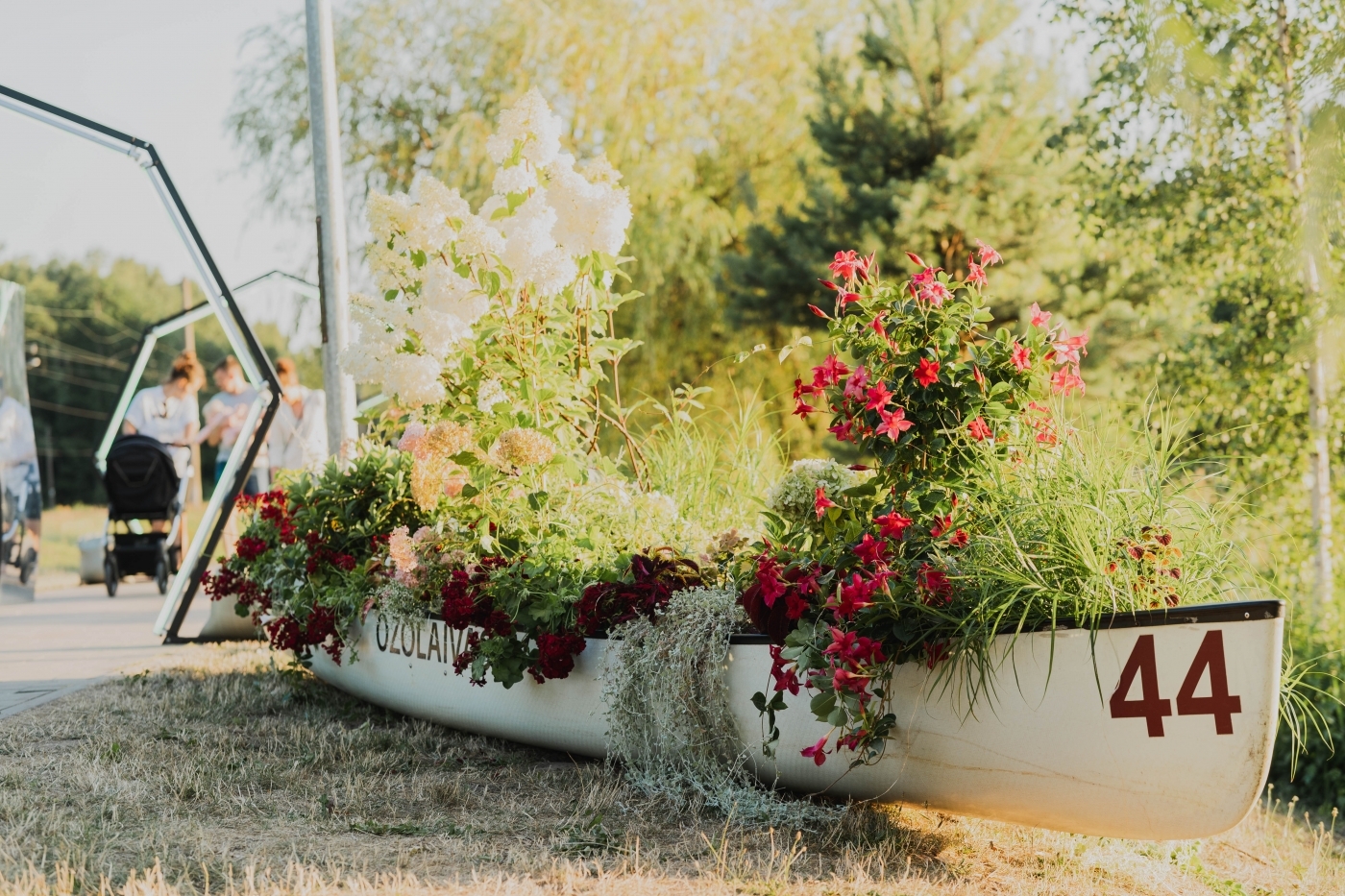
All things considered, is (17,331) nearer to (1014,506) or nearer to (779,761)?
(779,761)

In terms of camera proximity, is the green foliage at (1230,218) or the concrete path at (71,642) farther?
the green foliage at (1230,218)

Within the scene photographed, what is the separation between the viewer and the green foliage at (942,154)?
41.7ft

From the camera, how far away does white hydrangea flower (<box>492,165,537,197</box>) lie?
432 centimetres

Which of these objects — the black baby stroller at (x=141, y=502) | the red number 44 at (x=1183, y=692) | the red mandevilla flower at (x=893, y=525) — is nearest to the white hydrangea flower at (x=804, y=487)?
the red mandevilla flower at (x=893, y=525)

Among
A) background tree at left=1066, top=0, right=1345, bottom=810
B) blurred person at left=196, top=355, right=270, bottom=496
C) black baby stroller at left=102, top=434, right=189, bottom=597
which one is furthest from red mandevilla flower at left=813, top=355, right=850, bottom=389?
black baby stroller at left=102, top=434, right=189, bottom=597

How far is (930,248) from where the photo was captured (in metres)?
12.9

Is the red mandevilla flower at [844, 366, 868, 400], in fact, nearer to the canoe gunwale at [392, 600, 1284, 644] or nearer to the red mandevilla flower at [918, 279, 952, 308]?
the red mandevilla flower at [918, 279, 952, 308]

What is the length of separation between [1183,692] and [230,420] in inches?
311

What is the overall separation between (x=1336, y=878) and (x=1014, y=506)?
73.1 inches

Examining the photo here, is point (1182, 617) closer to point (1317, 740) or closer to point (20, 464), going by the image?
point (1317, 740)

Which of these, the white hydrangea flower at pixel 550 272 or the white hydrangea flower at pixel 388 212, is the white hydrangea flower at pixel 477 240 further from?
the white hydrangea flower at pixel 388 212

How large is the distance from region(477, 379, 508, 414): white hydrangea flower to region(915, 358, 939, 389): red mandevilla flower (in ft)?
5.78

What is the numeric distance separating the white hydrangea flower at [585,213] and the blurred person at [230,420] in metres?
5.28

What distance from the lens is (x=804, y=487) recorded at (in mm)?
3539
